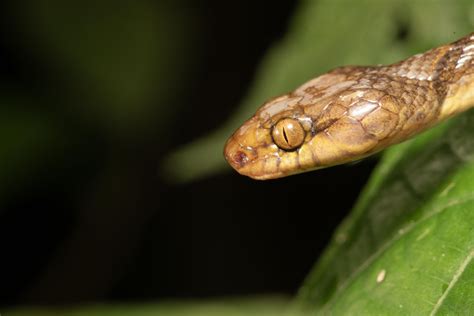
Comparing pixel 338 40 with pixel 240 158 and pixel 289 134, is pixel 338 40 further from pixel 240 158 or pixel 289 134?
pixel 240 158

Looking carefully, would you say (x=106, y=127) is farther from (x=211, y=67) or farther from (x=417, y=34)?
(x=417, y=34)

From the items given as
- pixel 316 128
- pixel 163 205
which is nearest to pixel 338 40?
pixel 316 128

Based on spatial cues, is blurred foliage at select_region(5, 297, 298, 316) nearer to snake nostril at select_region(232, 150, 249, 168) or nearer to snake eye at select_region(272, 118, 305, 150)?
snake nostril at select_region(232, 150, 249, 168)

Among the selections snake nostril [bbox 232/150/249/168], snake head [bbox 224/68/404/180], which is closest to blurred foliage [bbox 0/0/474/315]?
snake head [bbox 224/68/404/180]

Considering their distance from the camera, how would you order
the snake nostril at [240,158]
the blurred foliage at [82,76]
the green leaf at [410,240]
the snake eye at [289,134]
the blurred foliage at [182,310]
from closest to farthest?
the green leaf at [410,240], the snake eye at [289,134], the snake nostril at [240,158], the blurred foliage at [182,310], the blurred foliage at [82,76]

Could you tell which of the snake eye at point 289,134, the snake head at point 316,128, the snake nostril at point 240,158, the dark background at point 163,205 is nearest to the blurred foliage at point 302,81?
the dark background at point 163,205

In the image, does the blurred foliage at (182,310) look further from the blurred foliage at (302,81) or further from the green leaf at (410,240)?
the green leaf at (410,240)

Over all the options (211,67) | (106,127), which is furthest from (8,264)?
(211,67)
